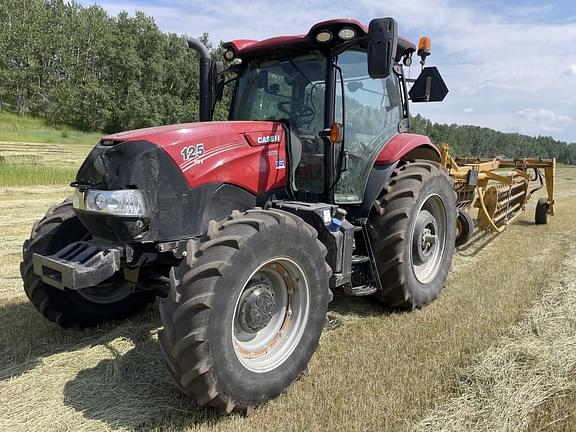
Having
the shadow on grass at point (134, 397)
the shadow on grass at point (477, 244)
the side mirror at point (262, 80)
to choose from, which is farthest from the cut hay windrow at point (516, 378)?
the side mirror at point (262, 80)

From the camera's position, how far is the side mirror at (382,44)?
3.17m

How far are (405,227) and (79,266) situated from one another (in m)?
2.43

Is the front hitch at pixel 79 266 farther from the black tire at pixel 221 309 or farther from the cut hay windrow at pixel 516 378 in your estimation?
the cut hay windrow at pixel 516 378

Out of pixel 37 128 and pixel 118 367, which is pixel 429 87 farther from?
pixel 37 128

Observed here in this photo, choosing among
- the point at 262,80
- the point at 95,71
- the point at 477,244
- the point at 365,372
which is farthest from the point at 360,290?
the point at 95,71

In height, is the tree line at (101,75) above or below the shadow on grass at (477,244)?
above

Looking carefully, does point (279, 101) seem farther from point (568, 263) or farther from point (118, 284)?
point (568, 263)

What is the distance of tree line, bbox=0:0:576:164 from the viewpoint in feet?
140

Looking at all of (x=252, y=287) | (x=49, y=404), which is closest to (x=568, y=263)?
(x=252, y=287)

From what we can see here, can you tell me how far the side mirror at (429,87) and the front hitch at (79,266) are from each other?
337 centimetres

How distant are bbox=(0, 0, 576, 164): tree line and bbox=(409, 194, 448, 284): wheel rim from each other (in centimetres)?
3527

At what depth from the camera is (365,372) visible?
3.13m

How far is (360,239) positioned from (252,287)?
1.47 metres

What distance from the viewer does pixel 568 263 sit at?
585 cm
